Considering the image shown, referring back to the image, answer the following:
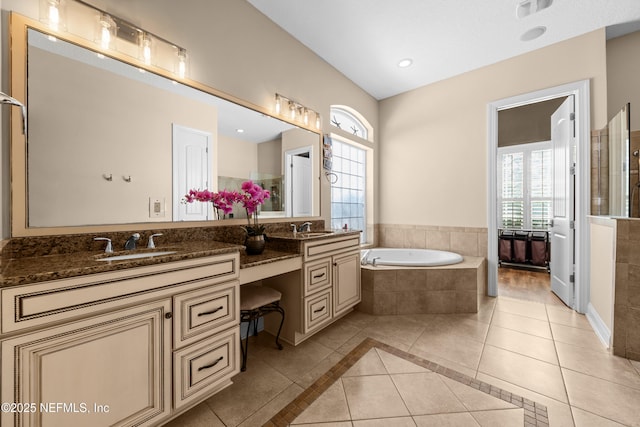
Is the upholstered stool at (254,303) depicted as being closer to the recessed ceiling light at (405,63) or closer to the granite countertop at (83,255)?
the granite countertop at (83,255)

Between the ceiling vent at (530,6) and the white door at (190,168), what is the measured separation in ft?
9.34

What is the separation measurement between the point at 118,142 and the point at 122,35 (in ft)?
2.03

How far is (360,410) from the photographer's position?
1.44 meters

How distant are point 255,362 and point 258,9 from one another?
2.87 m

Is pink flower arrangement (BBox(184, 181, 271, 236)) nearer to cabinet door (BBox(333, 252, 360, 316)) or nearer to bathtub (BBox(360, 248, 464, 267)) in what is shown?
cabinet door (BBox(333, 252, 360, 316))

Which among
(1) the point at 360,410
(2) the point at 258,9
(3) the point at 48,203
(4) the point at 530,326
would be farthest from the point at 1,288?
(4) the point at 530,326

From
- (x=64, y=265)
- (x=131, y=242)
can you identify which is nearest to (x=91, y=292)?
(x=64, y=265)

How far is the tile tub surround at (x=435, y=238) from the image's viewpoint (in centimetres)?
329

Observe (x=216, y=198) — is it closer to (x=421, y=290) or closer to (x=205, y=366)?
(x=205, y=366)

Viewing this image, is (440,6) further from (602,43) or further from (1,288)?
(1,288)

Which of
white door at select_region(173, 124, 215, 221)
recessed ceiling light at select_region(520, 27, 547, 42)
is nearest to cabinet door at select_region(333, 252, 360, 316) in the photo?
white door at select_region(173, 124, 215, 221)

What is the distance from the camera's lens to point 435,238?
361 cm

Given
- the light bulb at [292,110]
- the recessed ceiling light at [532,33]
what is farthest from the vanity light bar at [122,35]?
the recessed ceiling light at [532,33]

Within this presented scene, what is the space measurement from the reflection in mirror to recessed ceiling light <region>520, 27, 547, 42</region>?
112 inches
